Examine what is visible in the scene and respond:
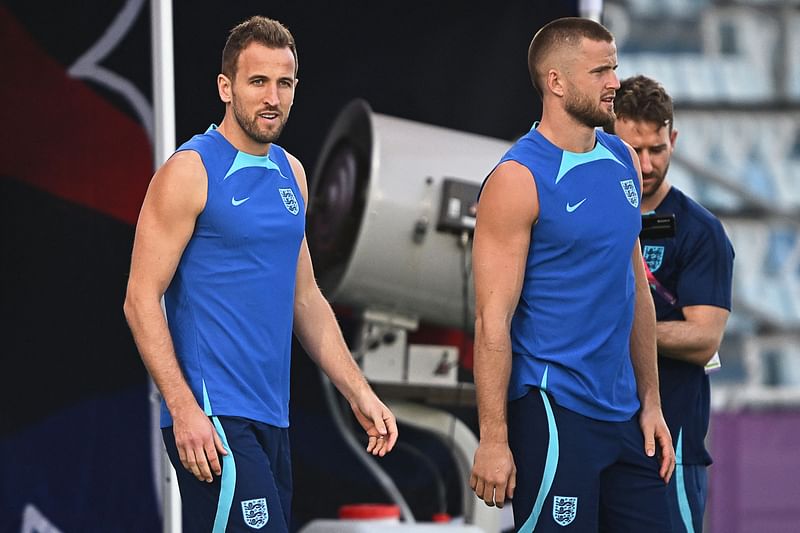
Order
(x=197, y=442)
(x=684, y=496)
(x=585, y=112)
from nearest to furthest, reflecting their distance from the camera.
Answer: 1. (x=197, y=442)
2. (x=585, y=112)
3. (x=684, y=496)

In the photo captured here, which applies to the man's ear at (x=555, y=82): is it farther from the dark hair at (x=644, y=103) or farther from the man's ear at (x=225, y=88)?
the man's ear at (x=225, y=88)

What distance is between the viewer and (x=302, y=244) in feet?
10.4

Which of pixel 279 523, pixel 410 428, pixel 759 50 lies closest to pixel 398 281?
pixel 410 428

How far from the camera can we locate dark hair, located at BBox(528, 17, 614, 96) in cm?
315

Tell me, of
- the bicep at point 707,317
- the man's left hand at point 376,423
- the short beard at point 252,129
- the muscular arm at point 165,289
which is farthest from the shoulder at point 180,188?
the bicep at point 707,317

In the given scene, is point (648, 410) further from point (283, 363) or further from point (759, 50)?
point (759, 50)

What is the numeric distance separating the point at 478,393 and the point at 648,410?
0.45 meters

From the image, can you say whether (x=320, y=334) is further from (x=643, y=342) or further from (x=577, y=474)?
(x=643, y=342)

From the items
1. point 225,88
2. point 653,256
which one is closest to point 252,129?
point 225,88

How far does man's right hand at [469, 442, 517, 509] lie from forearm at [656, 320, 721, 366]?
0.76 m

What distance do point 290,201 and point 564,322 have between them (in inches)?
26.1

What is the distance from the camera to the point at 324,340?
126 inches

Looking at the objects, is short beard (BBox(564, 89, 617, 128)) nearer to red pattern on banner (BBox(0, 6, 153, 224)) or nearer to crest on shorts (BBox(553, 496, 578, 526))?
crest on shorts (BBox(553, 496, 578, 526))

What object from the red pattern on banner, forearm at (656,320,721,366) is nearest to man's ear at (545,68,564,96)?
forearm at (656,320,721,366)
